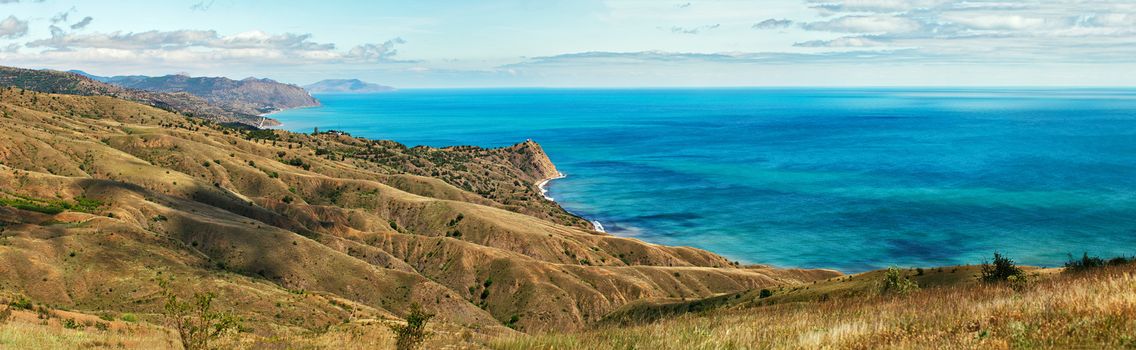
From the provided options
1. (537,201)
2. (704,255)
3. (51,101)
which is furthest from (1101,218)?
(51,101)

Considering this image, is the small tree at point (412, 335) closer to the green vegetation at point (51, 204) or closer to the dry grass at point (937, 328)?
Answer: the dry grass at point (937, 328)


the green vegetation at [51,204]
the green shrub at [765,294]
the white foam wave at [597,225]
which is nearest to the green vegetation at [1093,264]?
the green shrub at [765,294]

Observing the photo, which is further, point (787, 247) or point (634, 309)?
point (787, 247)

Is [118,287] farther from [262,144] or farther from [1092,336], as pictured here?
[262,144]

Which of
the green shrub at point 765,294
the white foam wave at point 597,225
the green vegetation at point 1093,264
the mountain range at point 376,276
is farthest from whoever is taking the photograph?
the white foam wave at point 597,225

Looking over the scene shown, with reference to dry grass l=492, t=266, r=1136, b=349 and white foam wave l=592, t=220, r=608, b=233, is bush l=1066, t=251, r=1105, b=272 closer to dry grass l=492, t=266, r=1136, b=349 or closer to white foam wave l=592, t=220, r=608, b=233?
dry grass l=492, t=266, r=1136, b=349
